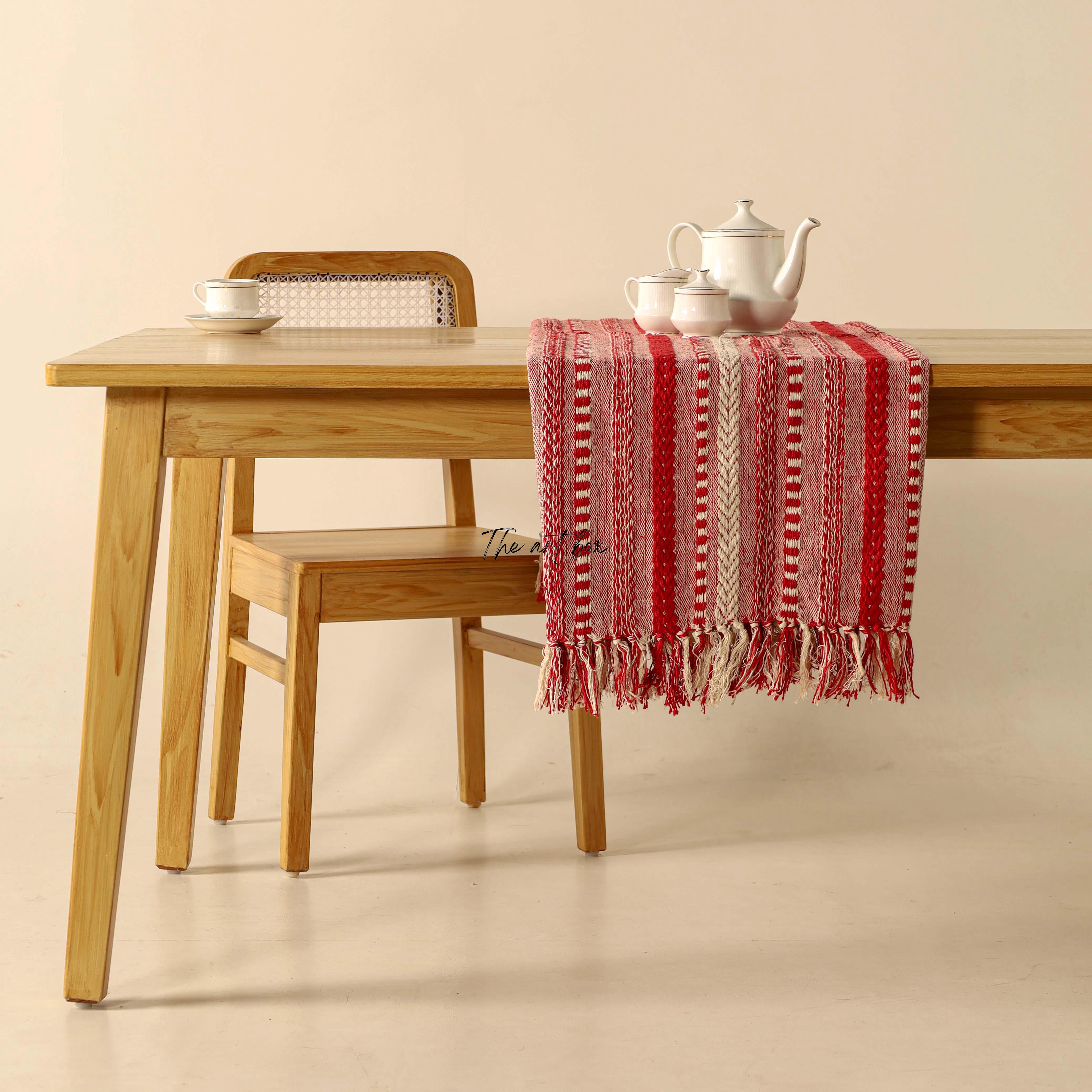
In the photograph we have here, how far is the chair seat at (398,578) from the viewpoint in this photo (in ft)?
5.84

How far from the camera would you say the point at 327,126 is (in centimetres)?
243

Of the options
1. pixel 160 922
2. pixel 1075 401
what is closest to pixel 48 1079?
pixel 160 922

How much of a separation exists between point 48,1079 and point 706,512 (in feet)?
2.80

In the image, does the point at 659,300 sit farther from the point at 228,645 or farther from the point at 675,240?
the point at 228,645

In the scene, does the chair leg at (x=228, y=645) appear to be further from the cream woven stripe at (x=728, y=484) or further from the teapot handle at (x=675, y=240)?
the cream woven stripe at (x=728, y=484)

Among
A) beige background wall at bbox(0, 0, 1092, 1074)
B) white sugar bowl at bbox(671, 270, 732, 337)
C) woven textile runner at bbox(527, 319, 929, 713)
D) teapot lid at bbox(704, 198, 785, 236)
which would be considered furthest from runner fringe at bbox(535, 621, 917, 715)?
beige background wall at bbox(0, 0, 1092, 1074)

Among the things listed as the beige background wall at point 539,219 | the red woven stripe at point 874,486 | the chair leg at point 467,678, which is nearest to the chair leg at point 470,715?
the chair leg at point 467,678

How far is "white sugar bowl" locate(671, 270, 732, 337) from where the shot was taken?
1.59 meters

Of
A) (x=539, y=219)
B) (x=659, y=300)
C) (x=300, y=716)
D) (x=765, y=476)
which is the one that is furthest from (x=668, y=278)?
(x=539, y=219)

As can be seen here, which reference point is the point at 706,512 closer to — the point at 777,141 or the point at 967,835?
the point at 967,835

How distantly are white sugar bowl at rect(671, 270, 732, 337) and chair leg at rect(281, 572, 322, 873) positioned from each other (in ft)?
1.81

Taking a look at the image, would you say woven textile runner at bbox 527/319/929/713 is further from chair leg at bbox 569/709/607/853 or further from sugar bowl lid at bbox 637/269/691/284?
chair leg at bbox 569/709/607/853

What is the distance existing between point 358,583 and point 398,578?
0.05m

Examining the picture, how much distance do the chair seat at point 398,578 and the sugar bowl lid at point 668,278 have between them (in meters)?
0.39
